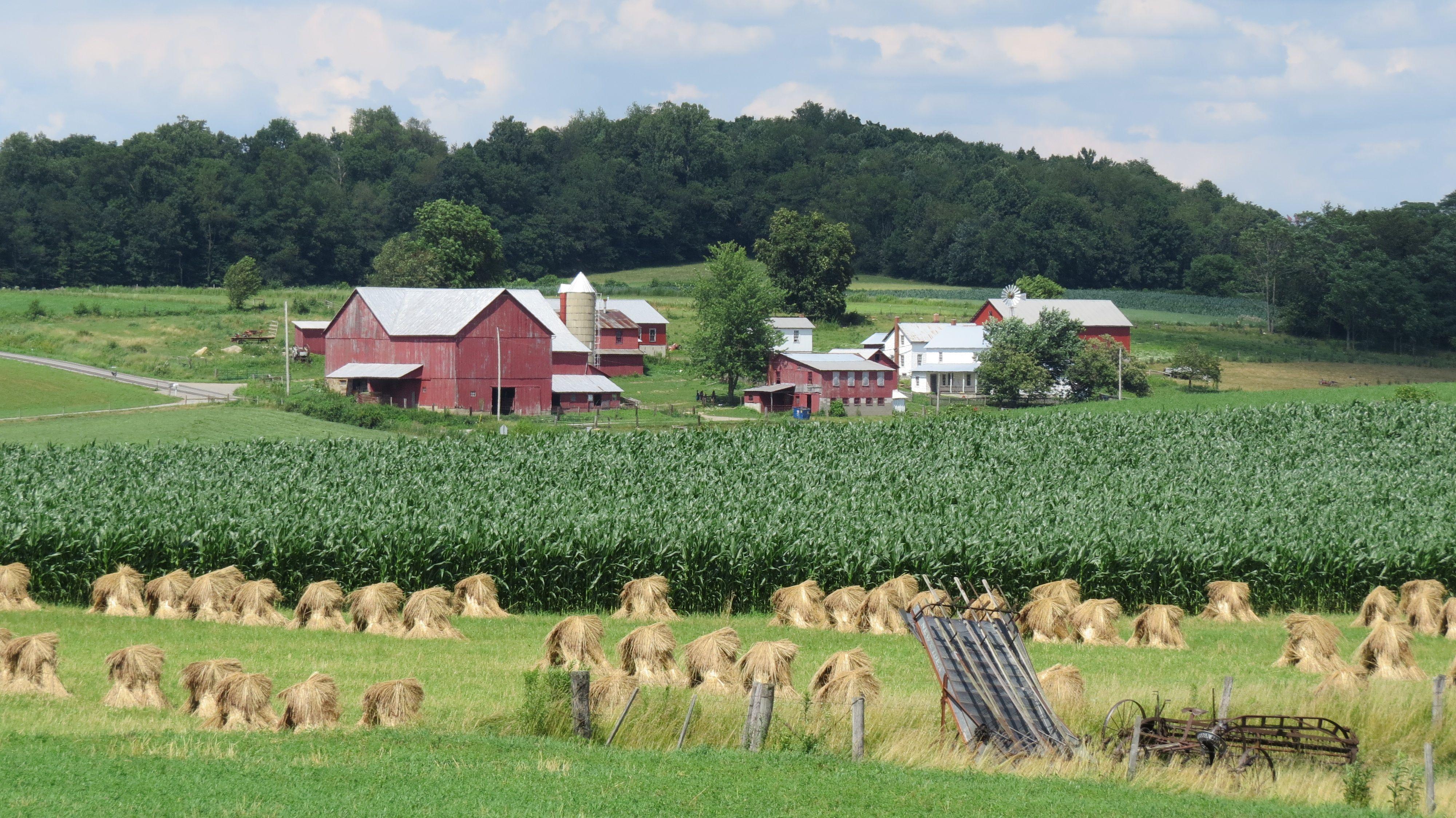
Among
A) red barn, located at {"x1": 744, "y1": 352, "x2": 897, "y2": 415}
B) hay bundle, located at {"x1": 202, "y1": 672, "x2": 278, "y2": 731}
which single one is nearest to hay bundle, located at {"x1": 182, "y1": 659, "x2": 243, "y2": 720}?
hay bundle, located at {"x1": 202, "y1": 672, "x2": 278, "y2": 731}

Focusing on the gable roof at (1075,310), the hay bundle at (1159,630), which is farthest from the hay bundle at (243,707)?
the gable roof at (1075,310)

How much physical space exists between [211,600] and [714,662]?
10.1m

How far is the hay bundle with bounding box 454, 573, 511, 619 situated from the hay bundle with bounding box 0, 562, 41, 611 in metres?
7.33

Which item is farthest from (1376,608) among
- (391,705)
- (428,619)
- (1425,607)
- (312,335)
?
(312,335)

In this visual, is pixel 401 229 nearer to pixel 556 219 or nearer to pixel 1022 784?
pixel 556 219

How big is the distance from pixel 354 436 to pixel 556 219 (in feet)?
345

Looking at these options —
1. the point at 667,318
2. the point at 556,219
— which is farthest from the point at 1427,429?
the point at 556,219

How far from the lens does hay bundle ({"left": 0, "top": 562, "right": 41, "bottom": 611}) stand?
73.0 feet

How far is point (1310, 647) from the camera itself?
19688 millimetres

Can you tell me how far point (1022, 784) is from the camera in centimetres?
1228

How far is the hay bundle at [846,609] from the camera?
74.0 feet

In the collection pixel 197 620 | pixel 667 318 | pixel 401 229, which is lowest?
pixel 197 620

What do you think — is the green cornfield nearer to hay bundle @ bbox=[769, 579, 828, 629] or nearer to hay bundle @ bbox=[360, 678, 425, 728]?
hay bundle @ bbox=[769, 579, 828, 629]

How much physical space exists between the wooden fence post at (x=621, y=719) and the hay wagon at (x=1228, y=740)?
5.12 meters
